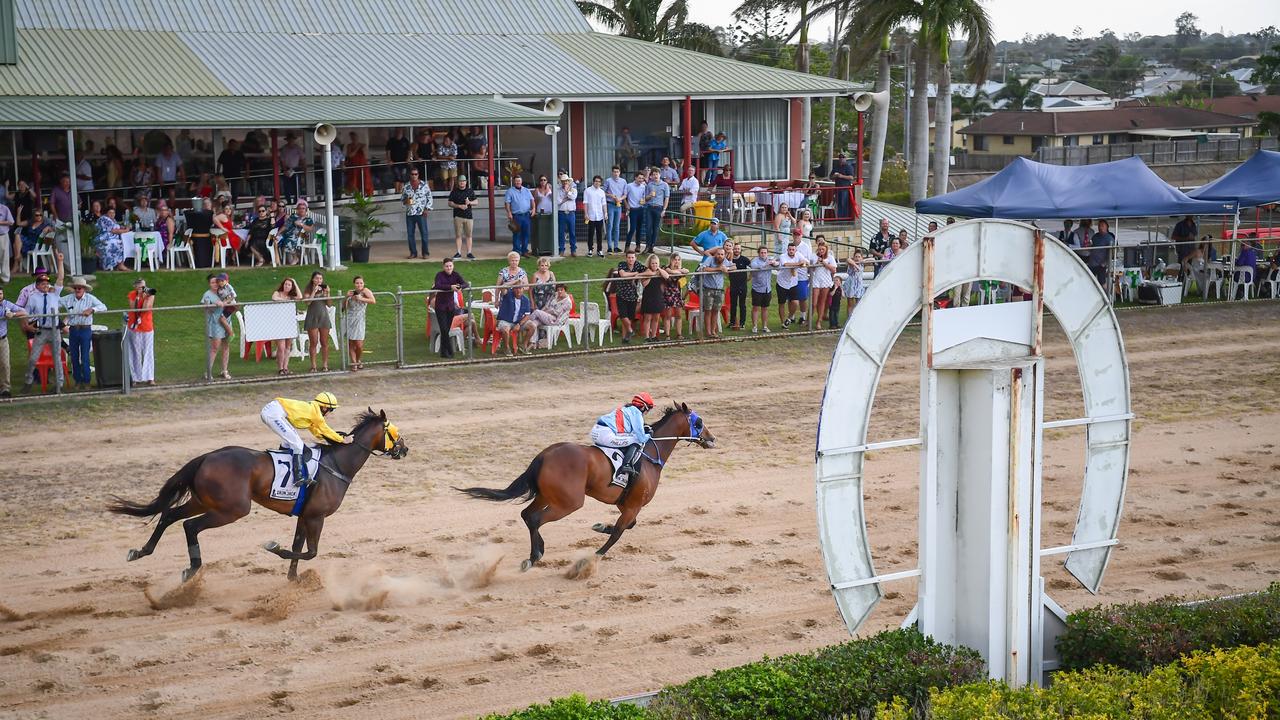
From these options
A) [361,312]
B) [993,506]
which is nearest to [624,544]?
[993,506]

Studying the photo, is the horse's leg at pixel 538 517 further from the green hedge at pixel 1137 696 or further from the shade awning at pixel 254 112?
the shade awning at pixel 254 112

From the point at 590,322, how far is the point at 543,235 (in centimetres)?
611

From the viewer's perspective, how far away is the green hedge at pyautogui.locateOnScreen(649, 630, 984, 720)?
7527 millimetres

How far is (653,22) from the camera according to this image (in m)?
45.2

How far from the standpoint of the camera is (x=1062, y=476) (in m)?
14.4

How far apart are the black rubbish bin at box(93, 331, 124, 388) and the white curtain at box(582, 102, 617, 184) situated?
15.1m

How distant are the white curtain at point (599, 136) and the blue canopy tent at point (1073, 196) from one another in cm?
892

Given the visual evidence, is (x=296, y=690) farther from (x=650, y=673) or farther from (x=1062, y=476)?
(x=1062, y=476)

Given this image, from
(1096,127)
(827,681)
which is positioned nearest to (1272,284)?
(827,681)

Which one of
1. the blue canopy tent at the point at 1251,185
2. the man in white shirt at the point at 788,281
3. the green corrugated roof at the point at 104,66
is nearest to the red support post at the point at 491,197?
the green corrugated roof at the point at 104,66

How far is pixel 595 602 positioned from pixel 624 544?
4.80 ft

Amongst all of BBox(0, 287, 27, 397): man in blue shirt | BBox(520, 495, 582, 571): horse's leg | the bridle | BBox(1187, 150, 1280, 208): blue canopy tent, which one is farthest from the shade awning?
BBox(520, 495, 582, 571): horse's leg

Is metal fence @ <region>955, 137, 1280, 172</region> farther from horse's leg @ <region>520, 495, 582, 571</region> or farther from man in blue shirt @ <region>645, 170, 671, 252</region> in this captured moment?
horse's leg @ <region>520, 495, 582, 571</region>

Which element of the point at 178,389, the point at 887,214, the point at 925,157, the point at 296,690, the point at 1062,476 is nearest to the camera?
the point at 296,690
